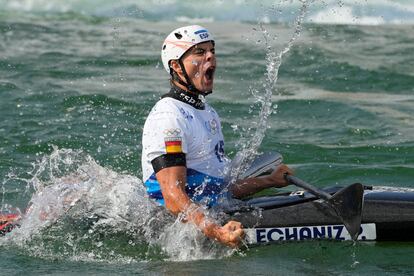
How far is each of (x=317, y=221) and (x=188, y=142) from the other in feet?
3.59

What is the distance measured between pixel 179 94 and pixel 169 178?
72 cm

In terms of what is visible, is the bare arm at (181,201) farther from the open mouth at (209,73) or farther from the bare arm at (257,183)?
the bare arm at (257,183)

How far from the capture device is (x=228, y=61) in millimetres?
16500

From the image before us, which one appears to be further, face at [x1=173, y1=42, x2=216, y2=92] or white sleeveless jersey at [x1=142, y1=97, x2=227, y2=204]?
face at [x1=173, y1=42, x2=216, y2=92]

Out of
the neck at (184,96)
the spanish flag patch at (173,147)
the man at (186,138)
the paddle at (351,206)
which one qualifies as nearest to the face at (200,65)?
the man at (186,138)

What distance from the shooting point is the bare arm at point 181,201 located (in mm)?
6238

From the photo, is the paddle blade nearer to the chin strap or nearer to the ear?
the chin strap

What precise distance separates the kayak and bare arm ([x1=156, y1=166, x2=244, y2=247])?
1.88 feet

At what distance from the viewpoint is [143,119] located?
40.4 feet

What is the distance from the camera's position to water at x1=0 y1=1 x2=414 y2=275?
6.79 m

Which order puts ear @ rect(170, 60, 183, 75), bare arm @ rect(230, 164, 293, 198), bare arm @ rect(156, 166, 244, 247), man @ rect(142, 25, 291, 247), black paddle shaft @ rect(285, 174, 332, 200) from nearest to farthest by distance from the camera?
bare arm @ rect(156, 166, 244, 247)
man @ rect(142, 25, 291, 247)
black paddle shaft @ rect(285, 174, 332, 200)
ear @ rect(170, 60, 183, 75)
bare arm @ rect(230, 164, 293, 198)

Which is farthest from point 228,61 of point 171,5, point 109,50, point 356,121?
point 171,5

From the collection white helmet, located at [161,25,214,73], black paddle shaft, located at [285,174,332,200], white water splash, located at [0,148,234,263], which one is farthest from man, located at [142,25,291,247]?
black paddle shaft, located at [285,174,332,200]

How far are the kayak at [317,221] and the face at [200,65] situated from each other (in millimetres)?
950
